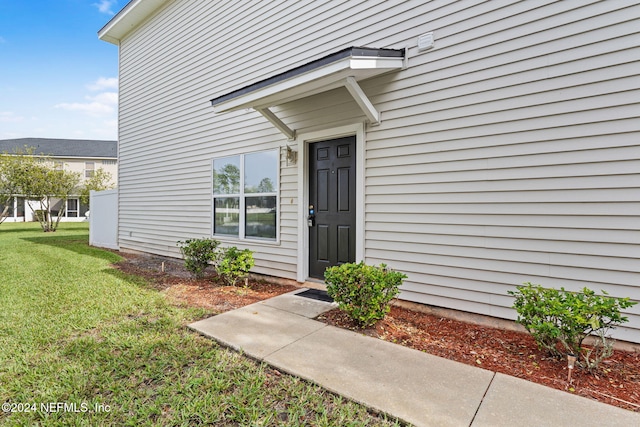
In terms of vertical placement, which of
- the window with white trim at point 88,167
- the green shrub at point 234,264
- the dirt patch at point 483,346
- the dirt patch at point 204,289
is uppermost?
the window with white trim at point 88,167

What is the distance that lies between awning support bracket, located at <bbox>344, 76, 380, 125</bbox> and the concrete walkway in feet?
8.44

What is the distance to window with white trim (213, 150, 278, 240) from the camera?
5289mm

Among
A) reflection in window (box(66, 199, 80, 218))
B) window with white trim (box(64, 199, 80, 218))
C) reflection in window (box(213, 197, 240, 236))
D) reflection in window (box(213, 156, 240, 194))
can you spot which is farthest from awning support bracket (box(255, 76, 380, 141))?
reflection in window (box(66, 199, 80, 218))

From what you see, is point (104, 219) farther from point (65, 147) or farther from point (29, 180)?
point (65, 147)

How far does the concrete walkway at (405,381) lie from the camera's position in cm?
176

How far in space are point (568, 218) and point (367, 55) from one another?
8.34 ft

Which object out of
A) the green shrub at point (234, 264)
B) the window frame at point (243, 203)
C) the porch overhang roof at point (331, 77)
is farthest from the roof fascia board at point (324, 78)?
the green shrub at point (234, 264)

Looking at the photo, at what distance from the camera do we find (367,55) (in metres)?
3.30

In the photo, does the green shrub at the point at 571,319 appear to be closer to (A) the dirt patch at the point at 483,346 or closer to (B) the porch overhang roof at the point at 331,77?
(A) the dirt patch at the point at 483,346

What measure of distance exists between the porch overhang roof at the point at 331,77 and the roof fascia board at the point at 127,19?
520cm

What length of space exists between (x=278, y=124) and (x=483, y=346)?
386 centimetres

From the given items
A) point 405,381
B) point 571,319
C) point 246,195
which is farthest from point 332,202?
point 571,319

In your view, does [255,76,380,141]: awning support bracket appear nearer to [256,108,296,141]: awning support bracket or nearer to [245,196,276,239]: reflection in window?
[256,108,296,141]: awning support bracket

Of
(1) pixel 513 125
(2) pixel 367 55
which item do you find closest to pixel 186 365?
(2) pixel 367 55
